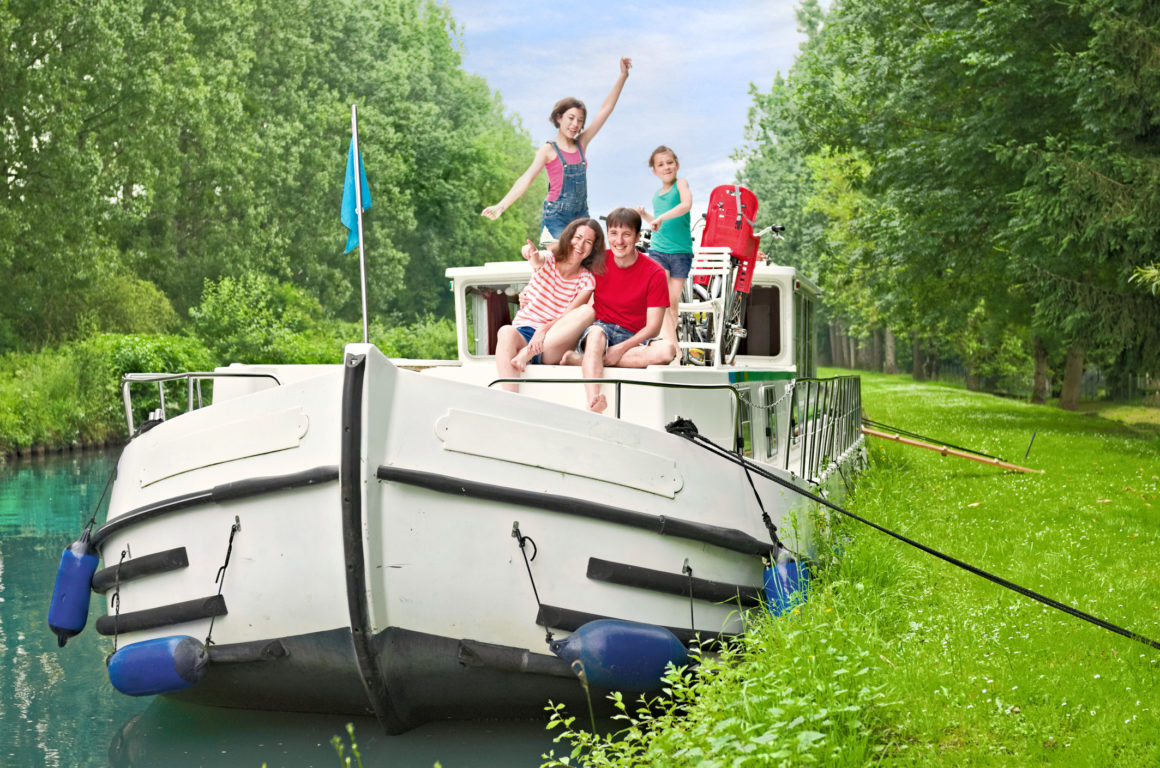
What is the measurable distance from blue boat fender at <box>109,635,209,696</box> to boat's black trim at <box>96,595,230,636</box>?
9 cm

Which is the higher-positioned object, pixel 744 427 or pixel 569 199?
pixel 569 199

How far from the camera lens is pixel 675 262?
26.8 feet

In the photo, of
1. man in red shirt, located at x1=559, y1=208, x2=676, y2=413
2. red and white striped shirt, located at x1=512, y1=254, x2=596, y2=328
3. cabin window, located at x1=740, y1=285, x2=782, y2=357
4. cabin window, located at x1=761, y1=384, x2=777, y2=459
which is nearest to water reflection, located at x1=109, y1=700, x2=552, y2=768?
man in red shirt, located at x1=559, y1=208, x2=676, y2=413

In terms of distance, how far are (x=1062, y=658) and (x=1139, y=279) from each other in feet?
38.1

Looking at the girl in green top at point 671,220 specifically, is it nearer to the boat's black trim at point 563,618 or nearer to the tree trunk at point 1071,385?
the boat's black trim at point 563,618

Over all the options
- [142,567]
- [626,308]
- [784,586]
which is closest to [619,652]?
[784,586]

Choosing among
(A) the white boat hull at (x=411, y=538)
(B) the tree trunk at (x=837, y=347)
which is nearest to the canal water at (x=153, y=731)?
(A) the white boat hull at (x=411, y=538)

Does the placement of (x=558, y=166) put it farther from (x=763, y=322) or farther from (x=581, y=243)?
(x=763, y=322)

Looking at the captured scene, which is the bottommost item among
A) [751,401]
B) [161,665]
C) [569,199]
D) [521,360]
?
[161,665]

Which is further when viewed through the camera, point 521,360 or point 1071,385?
point 1071,385

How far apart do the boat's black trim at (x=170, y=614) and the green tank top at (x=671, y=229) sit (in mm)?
3962

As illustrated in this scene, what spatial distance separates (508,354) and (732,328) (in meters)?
2.41

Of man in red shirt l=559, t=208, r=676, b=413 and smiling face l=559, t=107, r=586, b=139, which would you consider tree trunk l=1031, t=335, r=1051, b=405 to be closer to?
smiling face l=559, t=107, r=586, b=139

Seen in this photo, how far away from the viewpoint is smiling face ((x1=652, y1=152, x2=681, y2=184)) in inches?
319
